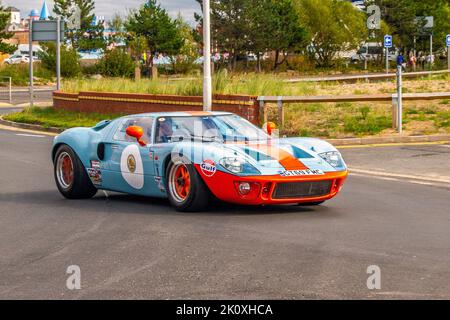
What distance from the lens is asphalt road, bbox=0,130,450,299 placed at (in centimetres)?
760

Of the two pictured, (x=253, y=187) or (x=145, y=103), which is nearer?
(x=253, y=187)

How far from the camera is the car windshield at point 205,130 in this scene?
12.6 m

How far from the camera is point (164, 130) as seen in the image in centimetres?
1285

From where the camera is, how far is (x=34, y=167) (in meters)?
18.8

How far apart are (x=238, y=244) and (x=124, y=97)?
71.8ft

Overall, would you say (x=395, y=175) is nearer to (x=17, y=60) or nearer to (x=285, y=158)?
(x=285, y=158)

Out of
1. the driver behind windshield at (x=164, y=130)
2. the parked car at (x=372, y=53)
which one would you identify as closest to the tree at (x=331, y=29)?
the parked car at (x=372, y=53)

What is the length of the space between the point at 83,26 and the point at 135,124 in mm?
104181

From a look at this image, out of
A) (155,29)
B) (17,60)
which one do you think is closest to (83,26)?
(17,60)

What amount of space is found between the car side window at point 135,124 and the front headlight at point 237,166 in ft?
5.11

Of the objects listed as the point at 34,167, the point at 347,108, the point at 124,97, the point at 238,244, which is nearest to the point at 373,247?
the point at 238,244

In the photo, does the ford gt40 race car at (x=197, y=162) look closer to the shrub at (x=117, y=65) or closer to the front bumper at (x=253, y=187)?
the front bumper at (x=253, y=187)

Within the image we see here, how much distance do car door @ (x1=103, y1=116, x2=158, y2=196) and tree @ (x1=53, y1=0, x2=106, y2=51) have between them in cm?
9546
